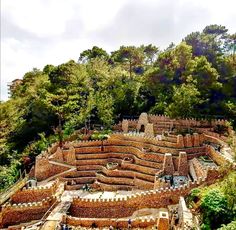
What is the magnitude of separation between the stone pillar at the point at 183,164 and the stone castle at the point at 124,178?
0.08m

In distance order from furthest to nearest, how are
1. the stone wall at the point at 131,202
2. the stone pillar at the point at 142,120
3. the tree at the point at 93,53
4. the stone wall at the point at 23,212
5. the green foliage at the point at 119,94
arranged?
the tree at the point at 93,53, the stone pillar at the point at 142,120, the green foliage at the point at 119,94, the stone wall at the point at 23,212, the stone wall at the point at 131,202

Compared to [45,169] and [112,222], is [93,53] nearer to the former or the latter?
[45,169]

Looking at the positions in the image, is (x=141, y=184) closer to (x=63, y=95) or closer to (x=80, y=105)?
(x=63, y=95)

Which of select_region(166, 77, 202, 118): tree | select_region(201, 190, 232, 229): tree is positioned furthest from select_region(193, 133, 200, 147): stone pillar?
select_region(201, 190, 232, 229): tree

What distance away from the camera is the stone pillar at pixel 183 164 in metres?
26.5

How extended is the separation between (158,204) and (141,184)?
480cm

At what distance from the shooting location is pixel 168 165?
2647 cm

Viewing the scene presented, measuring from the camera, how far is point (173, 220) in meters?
18.4

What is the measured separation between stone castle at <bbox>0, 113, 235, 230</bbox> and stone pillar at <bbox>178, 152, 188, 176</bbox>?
8 cm

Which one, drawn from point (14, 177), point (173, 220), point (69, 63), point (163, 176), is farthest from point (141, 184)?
point (69, 63)

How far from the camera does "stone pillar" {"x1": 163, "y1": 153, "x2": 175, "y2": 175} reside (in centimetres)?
2631

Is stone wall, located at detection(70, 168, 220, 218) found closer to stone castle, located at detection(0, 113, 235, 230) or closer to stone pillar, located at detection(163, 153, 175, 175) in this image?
stone castle, located at detection(0, 113, 235, 230)

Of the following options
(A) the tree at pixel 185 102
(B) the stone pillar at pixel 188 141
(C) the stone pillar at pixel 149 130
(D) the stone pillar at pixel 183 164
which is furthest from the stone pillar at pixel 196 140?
(C) the stone pillar at pixel 149 130

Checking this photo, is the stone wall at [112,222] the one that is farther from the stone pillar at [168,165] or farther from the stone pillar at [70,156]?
the stone pillar at [70,156]
